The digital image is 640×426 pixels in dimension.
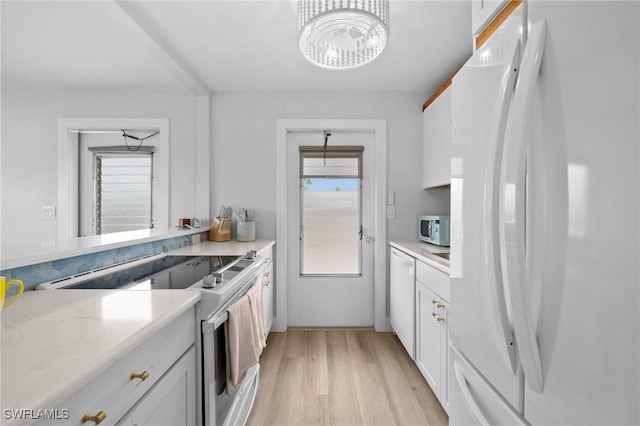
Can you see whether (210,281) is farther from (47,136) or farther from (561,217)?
(47,136)

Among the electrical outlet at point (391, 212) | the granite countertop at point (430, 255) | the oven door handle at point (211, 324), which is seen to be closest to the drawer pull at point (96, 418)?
the oven door handle at point (211, 324)

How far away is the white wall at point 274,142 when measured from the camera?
2.72 m

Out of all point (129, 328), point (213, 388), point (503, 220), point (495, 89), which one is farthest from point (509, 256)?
point (213, 388)

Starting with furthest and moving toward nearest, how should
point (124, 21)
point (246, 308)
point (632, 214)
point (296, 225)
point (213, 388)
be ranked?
point (296, 225), point (124, 21), point (246, 308), point (213, 388), point (632, 214)

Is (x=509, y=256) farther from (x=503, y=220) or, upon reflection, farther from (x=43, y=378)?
(x=43, y=378)

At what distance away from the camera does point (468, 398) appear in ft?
2.81

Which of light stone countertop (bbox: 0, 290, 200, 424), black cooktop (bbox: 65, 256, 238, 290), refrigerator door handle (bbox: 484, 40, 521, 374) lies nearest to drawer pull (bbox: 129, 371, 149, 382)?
light stone countertop (bbox: 0, 290, 200, 424)

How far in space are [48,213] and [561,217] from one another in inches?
155

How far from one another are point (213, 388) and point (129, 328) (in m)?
0.54

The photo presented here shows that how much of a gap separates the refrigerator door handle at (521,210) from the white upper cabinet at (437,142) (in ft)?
5.26

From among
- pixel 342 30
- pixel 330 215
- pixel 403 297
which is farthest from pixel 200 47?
pixel 403 297

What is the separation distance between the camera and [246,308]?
1300mm

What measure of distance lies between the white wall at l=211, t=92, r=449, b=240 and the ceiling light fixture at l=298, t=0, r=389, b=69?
127 cm

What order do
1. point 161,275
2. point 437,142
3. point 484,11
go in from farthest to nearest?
point 437,142 < point 161,275 < point 484,11
